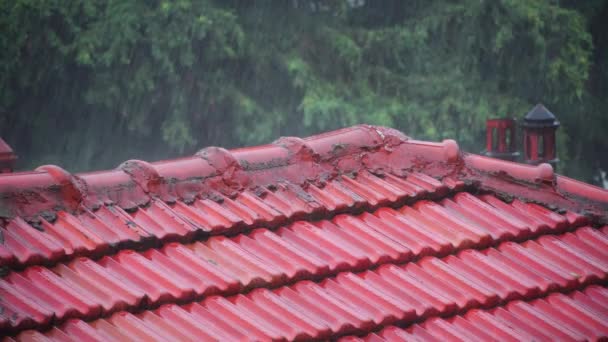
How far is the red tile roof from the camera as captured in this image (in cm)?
267

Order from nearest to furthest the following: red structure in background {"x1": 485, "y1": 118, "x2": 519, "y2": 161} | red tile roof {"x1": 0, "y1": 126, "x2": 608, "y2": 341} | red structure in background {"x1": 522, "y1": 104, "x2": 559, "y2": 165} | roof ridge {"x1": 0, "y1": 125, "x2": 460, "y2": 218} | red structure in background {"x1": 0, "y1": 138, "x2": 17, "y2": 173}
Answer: red tile roof {"x1": 0, "y1": 126, "x2": 608, "y2": 341}
roof ridge {"x1": 0, "y1": 125, "x2": 460, "y2": 218}
red structure in background {"x1": 0, "y1": 138, "x2": 17, "y2": 173}
red structure in background {"x1": 522, "y1": 104, "x2": 559, "y2": 165}
red structure in background {"x1": 485, "y1": 118, "x2": 519, "y2": 161}

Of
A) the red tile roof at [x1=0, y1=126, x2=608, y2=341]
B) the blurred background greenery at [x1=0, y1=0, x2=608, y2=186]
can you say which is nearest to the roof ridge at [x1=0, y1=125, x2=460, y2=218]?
the red tile roof at [x1=0, y1=126, x2=608, y2=341]

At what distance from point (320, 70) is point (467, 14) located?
2730 millimetres

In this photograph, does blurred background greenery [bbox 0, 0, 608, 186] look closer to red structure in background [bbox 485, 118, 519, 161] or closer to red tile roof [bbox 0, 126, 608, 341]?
red structure in background [bbox 485, 118, 519, 161]

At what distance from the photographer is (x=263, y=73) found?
14.6 m

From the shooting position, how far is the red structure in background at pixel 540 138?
6172 mm

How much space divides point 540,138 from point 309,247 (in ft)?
11.8

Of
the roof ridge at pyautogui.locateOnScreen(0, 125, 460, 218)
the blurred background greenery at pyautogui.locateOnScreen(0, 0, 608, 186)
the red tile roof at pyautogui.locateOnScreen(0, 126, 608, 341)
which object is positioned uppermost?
the roof ridge at pyautogui.locateOnScreen(0, 125, 460, 218)

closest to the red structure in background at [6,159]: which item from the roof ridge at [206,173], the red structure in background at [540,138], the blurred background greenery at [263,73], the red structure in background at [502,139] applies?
the roof ridge at [206,173]

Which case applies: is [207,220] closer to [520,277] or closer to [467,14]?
[520,277]

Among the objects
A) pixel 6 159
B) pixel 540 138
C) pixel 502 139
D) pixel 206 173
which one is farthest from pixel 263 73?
pixel 206 173

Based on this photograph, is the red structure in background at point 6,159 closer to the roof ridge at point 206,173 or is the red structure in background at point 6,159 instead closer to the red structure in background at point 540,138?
the roof ridge at point 206,173

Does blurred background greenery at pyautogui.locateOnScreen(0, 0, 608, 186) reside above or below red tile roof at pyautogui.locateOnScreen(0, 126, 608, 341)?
below

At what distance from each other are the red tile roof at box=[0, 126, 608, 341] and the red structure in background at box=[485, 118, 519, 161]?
3080 millimetres
